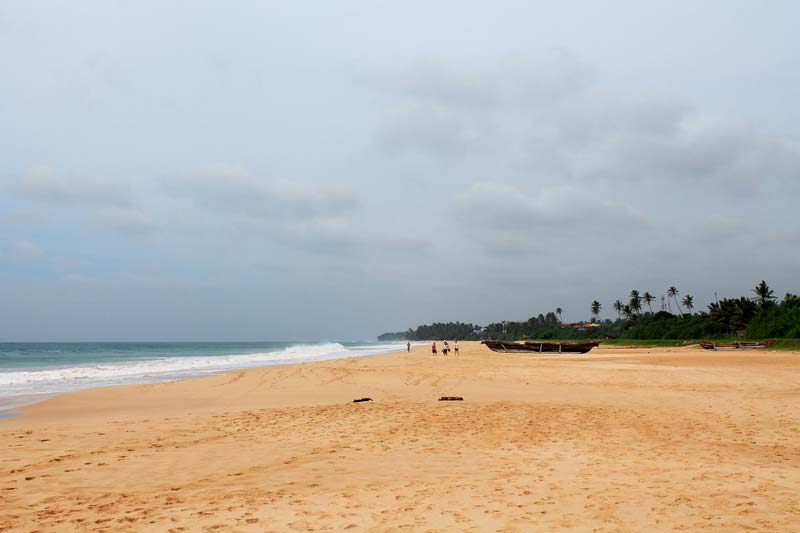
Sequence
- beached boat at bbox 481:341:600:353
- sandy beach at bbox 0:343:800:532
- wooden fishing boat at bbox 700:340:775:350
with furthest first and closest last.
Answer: beached boat at bbox 481:341:600:353 < wooden fishing boat at bbox 700:340:775:350 < sandy beach at bbox 0:343:800:532

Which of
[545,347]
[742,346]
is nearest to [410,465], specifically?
[545,347]

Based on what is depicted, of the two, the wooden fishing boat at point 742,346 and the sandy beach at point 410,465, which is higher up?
the sandy beach at point 410,465

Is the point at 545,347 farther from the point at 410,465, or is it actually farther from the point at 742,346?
the point at 410,465

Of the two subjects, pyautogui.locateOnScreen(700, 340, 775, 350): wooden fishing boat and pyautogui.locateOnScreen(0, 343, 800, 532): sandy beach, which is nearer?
A: pyautogui.locateOnScreen(0, 343, 800, 532): sandy beach

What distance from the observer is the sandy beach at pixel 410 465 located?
6.05m

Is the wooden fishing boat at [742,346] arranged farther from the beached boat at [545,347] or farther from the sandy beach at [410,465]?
the sandy beach at [410,465]

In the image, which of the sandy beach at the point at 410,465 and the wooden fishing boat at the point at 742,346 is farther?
the wooden fishing boat at the point at 742,346

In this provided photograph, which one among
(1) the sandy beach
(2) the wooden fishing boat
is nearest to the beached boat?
(2) the wooden fishing boat

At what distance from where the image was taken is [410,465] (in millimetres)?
8695

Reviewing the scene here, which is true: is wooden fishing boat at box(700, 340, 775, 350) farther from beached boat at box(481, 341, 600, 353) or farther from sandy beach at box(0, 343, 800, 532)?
sandy beach at box(0, 343, 800, 532)

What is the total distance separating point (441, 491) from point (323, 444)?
3.82m

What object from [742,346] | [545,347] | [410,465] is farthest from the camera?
[545,347]

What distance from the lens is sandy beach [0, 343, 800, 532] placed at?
6055 mm

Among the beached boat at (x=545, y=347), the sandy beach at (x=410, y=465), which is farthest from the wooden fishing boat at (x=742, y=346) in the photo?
the sandy beach at (x=410, y=465)
